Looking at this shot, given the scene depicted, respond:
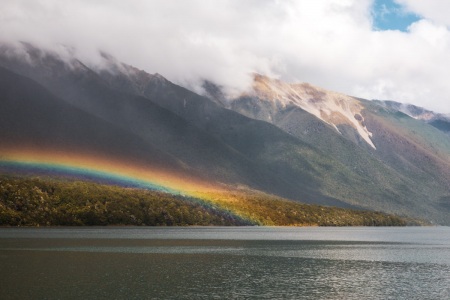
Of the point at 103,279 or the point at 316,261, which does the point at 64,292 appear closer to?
the point at 103,279

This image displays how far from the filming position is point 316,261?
4749 inches

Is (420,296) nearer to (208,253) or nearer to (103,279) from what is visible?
(103,279)

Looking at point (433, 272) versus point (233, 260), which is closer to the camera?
point (433, 272)

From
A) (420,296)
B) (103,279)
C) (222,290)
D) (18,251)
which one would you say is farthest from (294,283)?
(18,251)

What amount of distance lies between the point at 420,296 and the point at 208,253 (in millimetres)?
67009

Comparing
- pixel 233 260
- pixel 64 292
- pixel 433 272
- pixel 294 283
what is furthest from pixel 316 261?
pixel 64 292

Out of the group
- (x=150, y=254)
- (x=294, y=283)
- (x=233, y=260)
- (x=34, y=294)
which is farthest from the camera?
(x=150, y=254)

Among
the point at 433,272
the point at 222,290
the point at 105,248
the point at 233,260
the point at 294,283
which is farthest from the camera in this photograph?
the point at 105,248

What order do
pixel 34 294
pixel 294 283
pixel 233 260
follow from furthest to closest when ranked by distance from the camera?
1. pixel 233 260
2. pixel 294 283
3. pixel 34 294

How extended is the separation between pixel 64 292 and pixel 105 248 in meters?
69.8

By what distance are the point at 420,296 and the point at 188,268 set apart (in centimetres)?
4218

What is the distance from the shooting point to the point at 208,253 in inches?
5315

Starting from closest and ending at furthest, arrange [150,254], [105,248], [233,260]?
[233,260] → [150,254] → [105,248]

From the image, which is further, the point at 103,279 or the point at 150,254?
the point at 150,254
